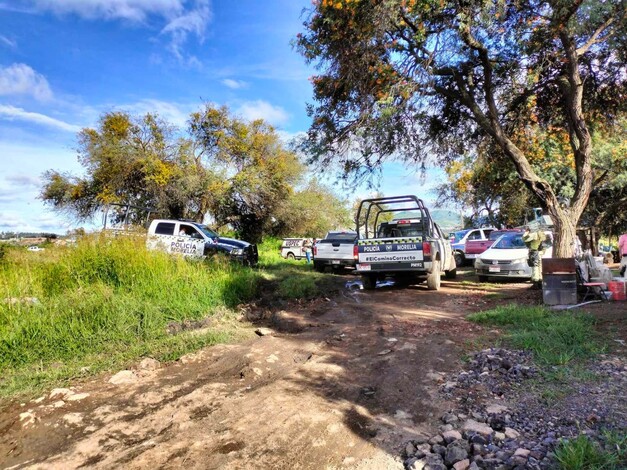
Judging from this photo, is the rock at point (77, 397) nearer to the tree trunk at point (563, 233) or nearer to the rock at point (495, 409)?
the rock at point (495, 409)

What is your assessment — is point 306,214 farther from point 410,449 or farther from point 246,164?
point 410,449

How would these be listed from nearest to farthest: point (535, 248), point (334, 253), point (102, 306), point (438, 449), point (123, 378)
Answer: point (438, 449) → point (123, 378) → point (102, 306) → point (535, 248) → point (334, 253)

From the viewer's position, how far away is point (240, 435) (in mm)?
3273

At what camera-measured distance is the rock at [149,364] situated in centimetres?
519

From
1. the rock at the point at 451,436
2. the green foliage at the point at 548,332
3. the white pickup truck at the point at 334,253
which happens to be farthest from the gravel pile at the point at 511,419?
the white pickup truck at the point at 334,253

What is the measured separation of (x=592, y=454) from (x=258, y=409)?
2485 millimetres

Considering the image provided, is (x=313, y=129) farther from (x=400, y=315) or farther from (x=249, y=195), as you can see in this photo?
(x=249, y=195)

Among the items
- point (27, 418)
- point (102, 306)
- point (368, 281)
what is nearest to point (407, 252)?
point (368, 281)

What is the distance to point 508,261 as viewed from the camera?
12.3 meters

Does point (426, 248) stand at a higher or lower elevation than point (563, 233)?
lower

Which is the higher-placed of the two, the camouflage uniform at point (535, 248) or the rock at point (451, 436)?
the camouflage uniform at point (535, 248)

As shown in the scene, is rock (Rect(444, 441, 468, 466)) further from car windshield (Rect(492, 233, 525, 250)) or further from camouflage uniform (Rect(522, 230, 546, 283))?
car windshield (Rect(492, 233, 525, 250))

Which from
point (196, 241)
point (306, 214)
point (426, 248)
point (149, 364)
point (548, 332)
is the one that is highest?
point (306, 214)

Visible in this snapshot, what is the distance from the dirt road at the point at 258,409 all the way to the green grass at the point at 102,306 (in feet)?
1.87
